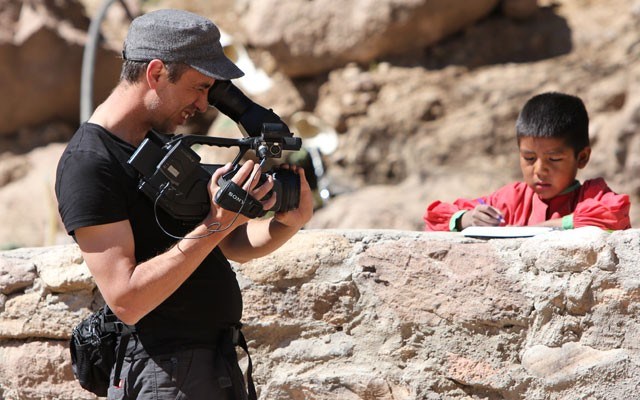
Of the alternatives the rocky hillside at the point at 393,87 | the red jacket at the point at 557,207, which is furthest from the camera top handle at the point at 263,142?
the rocky hillside at the point at 393,87

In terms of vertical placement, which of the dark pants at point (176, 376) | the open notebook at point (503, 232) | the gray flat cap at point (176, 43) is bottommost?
the open notebook at point (503, 232)

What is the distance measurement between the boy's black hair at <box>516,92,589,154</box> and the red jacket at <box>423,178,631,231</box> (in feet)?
0.56

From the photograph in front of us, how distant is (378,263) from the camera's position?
3.03 metres

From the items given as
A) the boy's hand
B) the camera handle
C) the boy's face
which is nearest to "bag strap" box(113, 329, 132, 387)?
the camera handle

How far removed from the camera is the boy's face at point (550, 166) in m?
3.49

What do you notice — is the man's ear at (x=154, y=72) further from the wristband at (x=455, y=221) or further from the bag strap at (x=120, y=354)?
the wristband at (x=455, y=221)

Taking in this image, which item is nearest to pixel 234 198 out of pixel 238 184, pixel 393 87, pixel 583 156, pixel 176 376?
pixel 238 184

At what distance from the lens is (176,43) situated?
7.97ft

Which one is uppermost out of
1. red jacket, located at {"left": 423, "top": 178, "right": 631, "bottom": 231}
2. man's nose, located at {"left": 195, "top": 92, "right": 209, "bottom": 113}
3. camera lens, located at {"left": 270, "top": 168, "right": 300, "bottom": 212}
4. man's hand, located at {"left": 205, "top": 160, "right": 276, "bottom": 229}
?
man's nose, located at {"left": 195, "top": 92, "right": 209, "bottom": 113}

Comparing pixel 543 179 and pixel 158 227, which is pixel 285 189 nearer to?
pixel 158 227

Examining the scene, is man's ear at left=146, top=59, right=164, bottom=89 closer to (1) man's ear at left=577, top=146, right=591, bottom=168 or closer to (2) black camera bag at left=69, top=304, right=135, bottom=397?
(2) black camera bag at left=69, top=304, right=135, bottom=397

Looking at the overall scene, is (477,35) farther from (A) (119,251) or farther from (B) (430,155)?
(A) (119,251)

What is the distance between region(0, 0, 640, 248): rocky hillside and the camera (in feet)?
28.6

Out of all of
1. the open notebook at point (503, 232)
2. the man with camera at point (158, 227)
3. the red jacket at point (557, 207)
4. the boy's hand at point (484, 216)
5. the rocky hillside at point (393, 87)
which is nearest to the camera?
the man with camera at point (158, 227)
